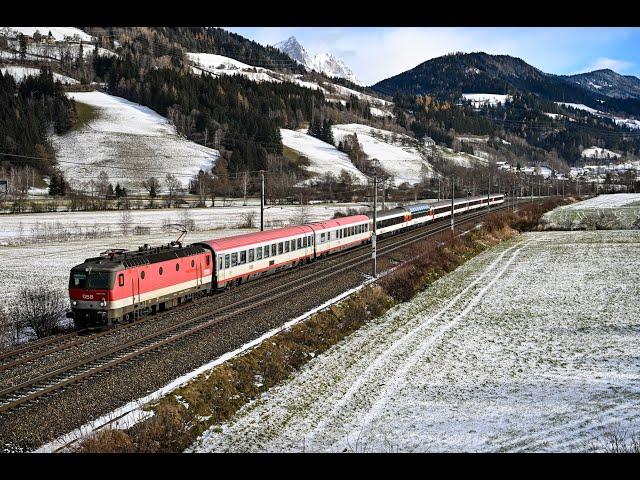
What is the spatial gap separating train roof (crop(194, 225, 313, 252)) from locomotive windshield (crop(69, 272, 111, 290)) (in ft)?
24.8

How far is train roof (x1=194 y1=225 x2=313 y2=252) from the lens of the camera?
29778 mm

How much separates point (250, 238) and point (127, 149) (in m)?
122

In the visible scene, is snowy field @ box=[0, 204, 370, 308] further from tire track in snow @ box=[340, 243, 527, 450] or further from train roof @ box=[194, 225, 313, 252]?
tire track in snow @ box=[340, 243, 527, 450]

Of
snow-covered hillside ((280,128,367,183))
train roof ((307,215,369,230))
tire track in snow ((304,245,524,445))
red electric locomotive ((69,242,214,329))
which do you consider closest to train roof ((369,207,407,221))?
train roof ((307,215,369,230))

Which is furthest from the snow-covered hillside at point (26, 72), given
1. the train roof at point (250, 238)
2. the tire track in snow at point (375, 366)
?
the tire track in snow at point (375, 366)

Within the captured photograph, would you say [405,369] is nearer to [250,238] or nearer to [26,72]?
[250,238]

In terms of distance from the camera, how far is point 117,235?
63844 mm

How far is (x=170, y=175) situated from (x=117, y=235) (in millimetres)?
63525

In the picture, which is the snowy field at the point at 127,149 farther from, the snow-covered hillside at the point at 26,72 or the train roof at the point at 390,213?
the train roof at the point at 390,213

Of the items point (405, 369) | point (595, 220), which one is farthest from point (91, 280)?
point (595, 220)

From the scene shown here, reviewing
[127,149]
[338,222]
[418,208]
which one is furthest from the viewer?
[127,149]

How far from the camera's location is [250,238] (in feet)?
109
